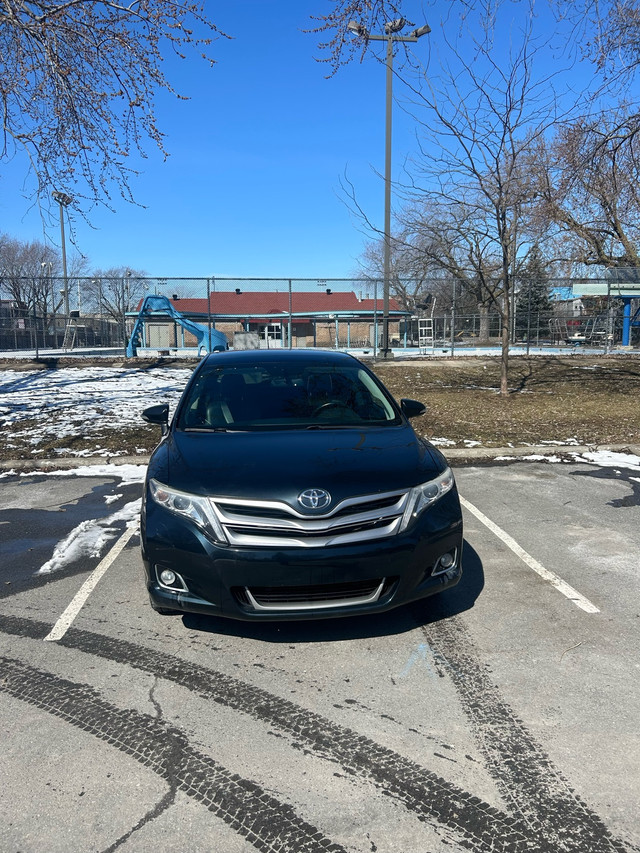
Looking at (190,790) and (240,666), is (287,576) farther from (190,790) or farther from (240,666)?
(190,790)

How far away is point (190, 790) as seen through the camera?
2.28 metres

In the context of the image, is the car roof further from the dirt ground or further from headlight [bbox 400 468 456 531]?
the dirt ground

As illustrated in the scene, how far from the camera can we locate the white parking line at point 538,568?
3.86 metres

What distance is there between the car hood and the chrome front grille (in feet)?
0.16

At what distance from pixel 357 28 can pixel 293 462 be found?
537 cm

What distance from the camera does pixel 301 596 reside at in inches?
121

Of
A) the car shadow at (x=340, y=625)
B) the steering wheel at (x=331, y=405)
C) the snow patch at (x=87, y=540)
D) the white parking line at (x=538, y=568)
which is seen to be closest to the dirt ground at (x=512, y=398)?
the snow patch at (x=87, y=540)

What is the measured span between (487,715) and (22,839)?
6.15 feet

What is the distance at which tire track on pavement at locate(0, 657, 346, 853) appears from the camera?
81.6 inches

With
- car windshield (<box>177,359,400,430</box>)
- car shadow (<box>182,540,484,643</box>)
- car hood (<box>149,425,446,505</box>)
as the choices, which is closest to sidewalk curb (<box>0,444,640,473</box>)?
car windshield (<box>177,359,400,430</box>)

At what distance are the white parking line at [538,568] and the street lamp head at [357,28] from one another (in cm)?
506

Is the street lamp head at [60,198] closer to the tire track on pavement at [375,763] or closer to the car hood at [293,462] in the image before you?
the car hood at [293,462]

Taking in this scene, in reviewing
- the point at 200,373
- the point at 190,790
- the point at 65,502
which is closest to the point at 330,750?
the point at 190,790

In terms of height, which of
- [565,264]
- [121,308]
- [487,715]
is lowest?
[487,715]
